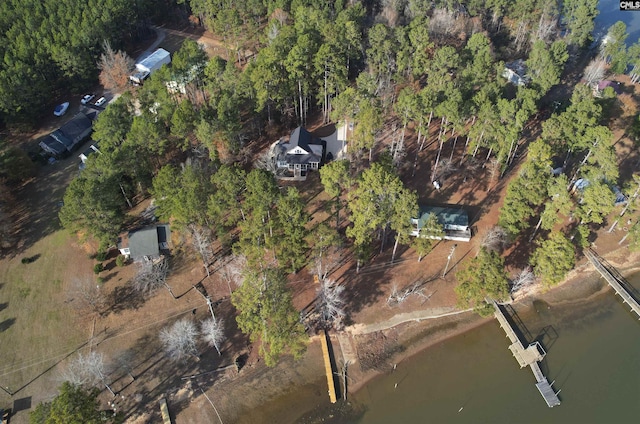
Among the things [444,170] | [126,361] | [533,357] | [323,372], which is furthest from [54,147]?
[533,357]

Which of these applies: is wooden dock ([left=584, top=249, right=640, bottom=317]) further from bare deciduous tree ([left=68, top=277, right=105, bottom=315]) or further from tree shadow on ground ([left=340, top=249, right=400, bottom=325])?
bare deciduous tree ([left=68, top=277, right=105, bottom=315])

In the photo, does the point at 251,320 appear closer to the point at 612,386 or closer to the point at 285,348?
the point at 285,348

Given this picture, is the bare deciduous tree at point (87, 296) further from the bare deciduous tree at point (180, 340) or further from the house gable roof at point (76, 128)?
the house gable roof at point (76, 128)

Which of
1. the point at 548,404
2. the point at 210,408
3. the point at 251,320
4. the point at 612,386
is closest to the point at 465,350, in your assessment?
the point at 548,404

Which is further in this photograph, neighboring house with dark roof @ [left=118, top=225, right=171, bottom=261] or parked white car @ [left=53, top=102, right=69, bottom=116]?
parked white car @ [left=53, top=102, right=69, bottom=116]

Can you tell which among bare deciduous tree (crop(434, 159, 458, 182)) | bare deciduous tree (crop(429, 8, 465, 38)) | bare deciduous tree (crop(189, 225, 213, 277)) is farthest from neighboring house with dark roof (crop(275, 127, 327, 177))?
bare deciduous tree (crop(429, 8, 465, 38))

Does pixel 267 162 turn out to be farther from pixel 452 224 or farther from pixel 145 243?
pixel 452 224
